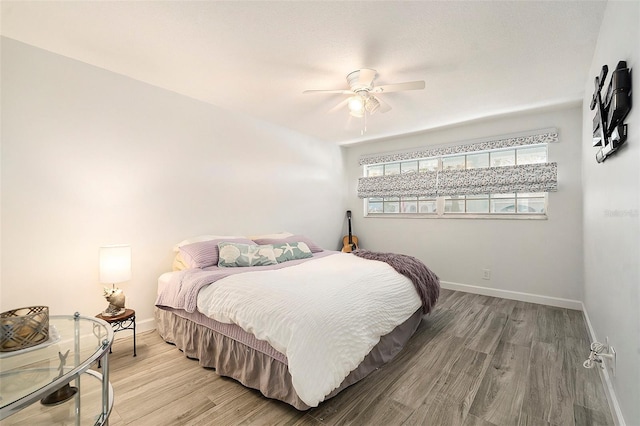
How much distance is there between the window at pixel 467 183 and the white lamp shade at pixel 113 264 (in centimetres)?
384

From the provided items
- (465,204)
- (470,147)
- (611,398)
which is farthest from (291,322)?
(470,147)

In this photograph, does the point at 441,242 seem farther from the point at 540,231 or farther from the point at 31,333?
the point at 31,333

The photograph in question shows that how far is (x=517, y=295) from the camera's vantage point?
3713 millimetres

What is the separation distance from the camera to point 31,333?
1286 mm

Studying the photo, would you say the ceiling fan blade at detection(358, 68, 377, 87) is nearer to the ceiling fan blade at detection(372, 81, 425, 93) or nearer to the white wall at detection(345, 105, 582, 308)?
the ceiling fan blade at detection(372, 81, 425, 93)

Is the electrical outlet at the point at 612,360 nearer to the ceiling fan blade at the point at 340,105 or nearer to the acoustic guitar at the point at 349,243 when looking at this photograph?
the ceiling fan blade at the point at 340,105

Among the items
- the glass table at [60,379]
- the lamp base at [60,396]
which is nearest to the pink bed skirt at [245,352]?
the glass table at [60,379]

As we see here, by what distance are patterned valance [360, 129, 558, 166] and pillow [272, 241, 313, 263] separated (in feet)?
8.05

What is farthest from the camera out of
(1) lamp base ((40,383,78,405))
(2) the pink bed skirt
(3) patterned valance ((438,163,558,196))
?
(3) patterned valance ((438,163,558,196))

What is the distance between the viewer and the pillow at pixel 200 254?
9.04 ft

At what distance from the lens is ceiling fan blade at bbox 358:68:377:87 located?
2336 millimetres

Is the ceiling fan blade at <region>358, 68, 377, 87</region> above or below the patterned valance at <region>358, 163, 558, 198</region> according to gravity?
above

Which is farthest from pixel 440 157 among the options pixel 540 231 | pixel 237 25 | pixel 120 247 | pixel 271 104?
pixel 120 247

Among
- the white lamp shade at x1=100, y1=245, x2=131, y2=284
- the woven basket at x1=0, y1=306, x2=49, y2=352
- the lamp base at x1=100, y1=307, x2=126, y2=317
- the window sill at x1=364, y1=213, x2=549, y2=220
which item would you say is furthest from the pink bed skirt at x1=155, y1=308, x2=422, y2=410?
the window sill at x1=364, y1=213, x2=549, y2=220
